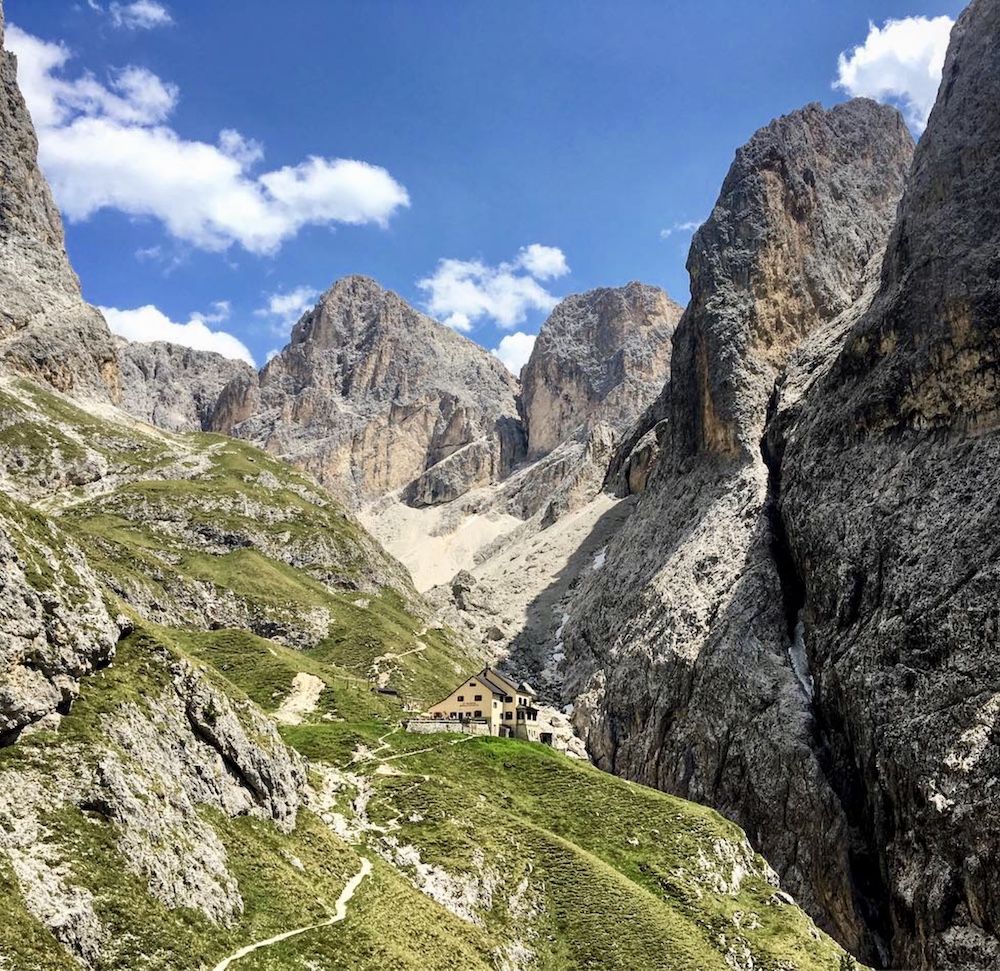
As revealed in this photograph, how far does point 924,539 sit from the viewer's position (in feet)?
279

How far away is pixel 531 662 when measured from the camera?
532 feet

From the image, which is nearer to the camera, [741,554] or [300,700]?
[300,700]

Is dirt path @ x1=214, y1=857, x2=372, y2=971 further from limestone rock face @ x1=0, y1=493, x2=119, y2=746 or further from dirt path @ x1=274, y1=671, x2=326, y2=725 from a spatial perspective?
dirt path @ x1=274, y1=671, x2=326, y2=725

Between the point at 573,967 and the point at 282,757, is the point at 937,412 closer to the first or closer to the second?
the point at 573,967

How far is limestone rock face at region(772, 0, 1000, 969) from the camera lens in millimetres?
70312

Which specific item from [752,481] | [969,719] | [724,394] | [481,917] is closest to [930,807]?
[969,719]

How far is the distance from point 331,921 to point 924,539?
6283 centimetres

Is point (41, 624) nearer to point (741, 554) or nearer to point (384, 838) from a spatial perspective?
point (384, 838)

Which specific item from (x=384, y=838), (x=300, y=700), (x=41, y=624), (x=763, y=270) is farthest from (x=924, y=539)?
(x=763, y=270)

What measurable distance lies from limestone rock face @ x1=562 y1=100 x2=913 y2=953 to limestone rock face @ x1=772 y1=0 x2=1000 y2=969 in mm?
5086

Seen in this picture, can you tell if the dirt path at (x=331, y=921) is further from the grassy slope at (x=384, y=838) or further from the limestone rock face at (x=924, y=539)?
the limestone rock face at (x=924, y=539)

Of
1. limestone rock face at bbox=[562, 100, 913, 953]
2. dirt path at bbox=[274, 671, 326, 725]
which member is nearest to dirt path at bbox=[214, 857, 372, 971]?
dirt path at bbox=[274, 671, 326, 725]

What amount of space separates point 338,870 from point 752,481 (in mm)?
88245

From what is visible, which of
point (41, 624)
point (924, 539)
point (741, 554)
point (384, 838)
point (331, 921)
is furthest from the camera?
point (741, 554)
